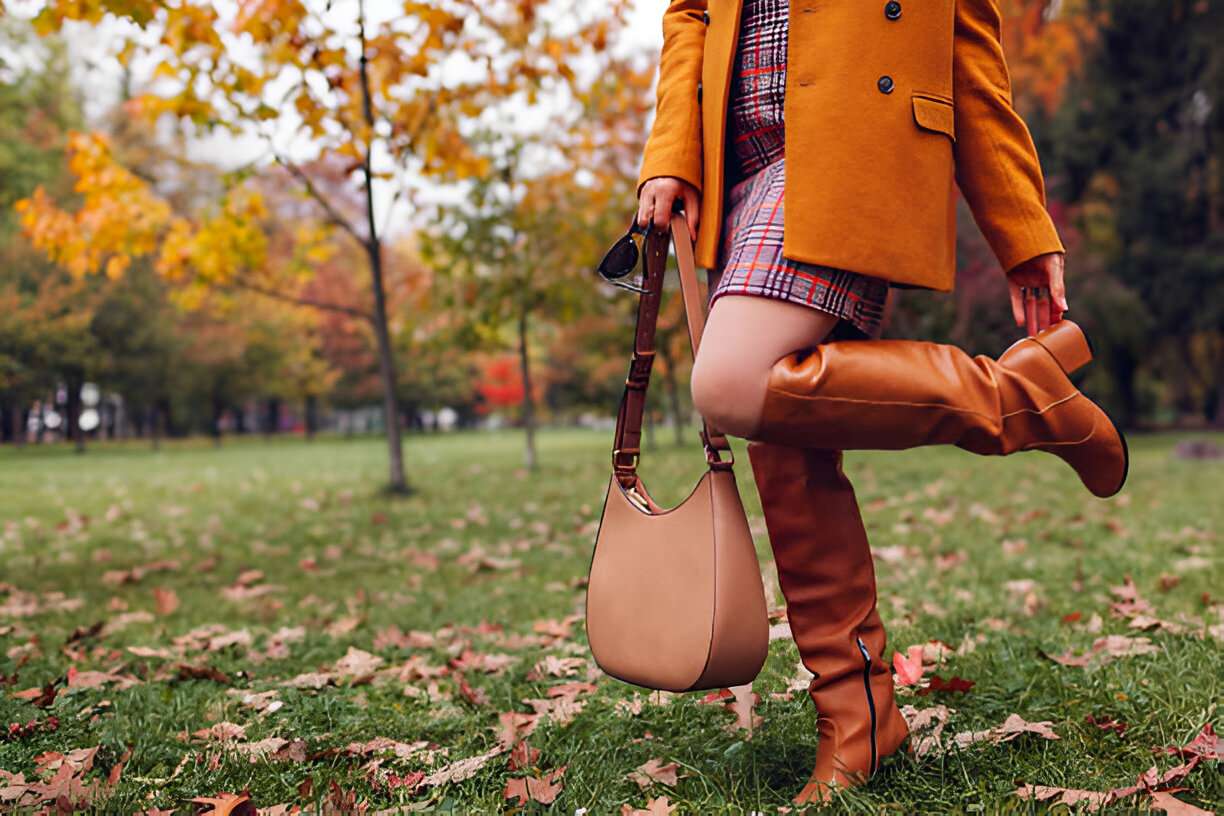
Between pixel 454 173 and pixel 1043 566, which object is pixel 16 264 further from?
pixel 1043 566

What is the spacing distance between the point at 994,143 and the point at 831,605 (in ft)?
3.12

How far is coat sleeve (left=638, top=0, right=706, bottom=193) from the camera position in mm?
1797

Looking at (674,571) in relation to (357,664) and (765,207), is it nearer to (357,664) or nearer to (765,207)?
(765,207)

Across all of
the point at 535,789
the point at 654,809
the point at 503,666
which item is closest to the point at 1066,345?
the point at 654,809

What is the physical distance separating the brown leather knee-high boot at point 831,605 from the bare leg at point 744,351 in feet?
0.73

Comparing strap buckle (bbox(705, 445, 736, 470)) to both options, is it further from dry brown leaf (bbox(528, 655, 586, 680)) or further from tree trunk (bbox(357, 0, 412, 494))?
tree trunk (bbox(357, 0, 412, 494))

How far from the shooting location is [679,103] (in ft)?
6.09

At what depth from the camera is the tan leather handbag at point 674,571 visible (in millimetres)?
1580

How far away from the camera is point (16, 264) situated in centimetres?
1812

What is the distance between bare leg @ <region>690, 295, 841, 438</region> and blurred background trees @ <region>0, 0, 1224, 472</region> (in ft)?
11.7

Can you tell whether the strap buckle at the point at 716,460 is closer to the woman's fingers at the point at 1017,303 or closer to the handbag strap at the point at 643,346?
the handbag strap at the point at 643,346

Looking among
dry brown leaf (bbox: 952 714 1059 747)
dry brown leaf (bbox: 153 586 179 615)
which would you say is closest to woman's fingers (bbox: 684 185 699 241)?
dry brown leaf (bbox: 952 714 1059 747)

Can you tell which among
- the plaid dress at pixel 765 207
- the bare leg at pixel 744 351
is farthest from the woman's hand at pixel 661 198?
the bare leg at pixel 744 351

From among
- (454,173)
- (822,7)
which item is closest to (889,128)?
(822,7)
